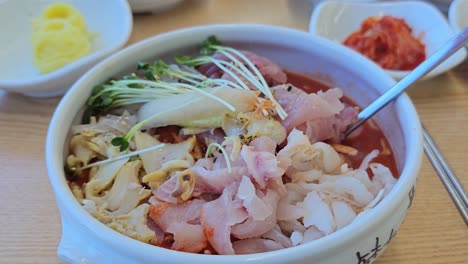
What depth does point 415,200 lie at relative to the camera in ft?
3.38

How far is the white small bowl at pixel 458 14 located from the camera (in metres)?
1.48

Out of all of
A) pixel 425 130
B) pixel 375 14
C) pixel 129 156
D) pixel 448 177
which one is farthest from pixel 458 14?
pixel 129 156

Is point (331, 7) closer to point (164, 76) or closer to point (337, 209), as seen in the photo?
point (164, 76)

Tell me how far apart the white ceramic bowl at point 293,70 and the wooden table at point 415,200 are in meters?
0.16

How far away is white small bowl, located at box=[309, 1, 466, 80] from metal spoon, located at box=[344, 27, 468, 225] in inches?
17.5

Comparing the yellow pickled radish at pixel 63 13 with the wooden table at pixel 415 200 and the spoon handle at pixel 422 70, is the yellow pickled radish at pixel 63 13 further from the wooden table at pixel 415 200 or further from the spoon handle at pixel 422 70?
the spoon handle at pixel 422 70

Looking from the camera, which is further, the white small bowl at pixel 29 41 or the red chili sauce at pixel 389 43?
the red chili sauce at pixel 389 43

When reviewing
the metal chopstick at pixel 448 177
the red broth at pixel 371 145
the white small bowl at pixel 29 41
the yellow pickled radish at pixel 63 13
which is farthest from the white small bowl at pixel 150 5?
the metal chopstick at pixel 448 177

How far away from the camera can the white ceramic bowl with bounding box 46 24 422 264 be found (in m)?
0.68

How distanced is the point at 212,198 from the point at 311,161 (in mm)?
174

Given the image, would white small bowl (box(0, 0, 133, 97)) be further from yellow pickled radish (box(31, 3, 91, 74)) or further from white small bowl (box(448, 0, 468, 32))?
white small bowl (box(448, 0, 468, 32))

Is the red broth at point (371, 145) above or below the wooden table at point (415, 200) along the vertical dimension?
above

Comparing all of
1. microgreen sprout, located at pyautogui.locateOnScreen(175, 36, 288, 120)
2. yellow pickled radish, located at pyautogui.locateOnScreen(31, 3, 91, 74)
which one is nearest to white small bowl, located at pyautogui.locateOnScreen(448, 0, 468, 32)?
microgreen sprout, located at pyautogui.locateOnScreen(175, 36, 288, 120)

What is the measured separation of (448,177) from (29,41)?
1.20m
